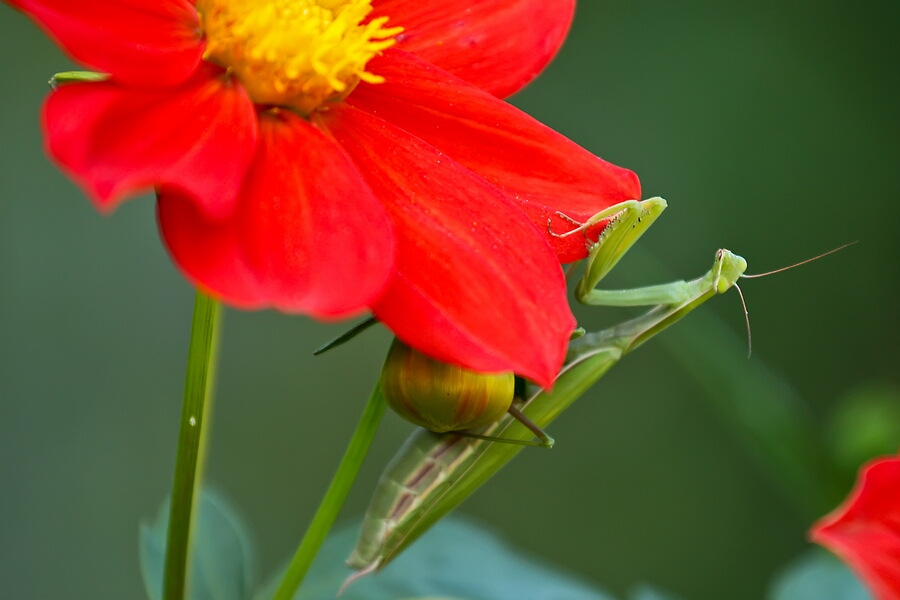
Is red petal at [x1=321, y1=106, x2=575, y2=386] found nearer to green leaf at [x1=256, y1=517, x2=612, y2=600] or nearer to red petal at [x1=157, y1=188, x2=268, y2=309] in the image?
red petal at [x1=157, y1=188, x2=268, y2=309]

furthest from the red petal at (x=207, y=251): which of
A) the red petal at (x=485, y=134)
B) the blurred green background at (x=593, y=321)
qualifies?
the blurred green background at (x=593, y=321)

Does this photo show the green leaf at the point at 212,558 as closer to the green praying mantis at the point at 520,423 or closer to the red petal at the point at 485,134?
the green praying mantis at the point at 520,423

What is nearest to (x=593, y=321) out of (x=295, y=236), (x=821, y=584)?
(x=821, y=584)

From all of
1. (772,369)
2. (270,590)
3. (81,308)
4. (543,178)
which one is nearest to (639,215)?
(543,178)

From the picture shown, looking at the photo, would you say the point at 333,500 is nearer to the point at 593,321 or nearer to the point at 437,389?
the point at 437,389

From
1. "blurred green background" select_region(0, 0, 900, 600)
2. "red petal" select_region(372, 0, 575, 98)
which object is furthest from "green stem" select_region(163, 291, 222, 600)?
"blurred green background" select_region(0, 0, 900, 600)

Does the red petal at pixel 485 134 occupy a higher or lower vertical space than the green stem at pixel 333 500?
higher

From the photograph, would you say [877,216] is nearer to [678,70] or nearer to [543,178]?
[678,70]
